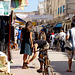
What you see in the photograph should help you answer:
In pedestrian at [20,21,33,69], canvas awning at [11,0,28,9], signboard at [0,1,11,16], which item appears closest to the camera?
signboard at [0,1,11,16]

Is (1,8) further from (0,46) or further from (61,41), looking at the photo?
(61,41)

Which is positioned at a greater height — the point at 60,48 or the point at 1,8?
the point at 1,8

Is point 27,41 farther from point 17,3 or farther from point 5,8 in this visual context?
point 5,8

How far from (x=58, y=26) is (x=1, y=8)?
3478 cm

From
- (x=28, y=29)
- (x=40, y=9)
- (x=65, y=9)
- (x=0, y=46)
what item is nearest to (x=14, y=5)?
(x=28, y=29)

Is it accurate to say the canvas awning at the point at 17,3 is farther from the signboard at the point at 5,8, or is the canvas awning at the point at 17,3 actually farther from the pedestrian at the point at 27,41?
the signboard at the point at 5,8

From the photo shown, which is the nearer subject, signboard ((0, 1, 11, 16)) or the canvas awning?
signboard ((0, 1, 11, 16))

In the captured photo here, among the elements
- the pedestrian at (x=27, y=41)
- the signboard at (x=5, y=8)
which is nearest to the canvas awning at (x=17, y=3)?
the pedestrian at (x=27, y=41)

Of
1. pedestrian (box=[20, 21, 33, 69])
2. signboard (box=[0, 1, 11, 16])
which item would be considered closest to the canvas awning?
pedestrian (box=[20, 21, 33, 69])

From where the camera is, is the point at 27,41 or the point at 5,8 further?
the point at 27,41

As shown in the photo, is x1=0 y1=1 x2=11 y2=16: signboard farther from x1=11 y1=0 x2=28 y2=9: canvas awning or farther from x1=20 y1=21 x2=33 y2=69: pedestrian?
x1=11 y1=0 x2=28 y2=9: canvas awning

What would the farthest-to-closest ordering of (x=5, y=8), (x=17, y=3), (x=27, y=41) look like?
(x=17, y=3) → (x=27, y=41) → (x=5, y=8)

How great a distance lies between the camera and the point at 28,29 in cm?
970

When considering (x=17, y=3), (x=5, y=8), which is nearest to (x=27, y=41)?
(x=17, y=3)
